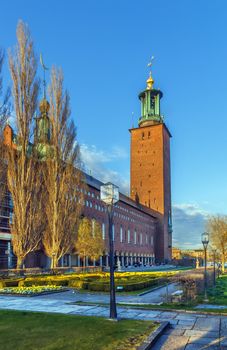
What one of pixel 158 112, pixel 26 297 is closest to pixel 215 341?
pixel 26 297

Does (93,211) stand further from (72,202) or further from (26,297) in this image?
(26,297)

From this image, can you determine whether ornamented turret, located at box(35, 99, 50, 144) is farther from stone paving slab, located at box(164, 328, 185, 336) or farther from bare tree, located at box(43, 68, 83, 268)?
stone paving slab, located at box(164, 328, 185, 336)

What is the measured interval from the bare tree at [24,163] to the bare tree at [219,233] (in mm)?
29862

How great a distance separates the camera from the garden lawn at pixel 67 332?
6.25 metres

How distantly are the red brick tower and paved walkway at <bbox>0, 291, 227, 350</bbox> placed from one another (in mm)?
73251

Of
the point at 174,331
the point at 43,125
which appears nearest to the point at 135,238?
the point at 43,125

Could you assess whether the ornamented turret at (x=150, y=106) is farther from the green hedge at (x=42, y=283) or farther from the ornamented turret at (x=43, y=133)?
the green hedge at (x=42, y=283)

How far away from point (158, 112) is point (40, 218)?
67696 mm

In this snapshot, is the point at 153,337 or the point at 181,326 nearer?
the point at 153,337

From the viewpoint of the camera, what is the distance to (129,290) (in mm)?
16906

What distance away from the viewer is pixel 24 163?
2623cm

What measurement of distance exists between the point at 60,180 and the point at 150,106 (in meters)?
64.4

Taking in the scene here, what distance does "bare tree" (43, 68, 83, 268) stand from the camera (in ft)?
95.8

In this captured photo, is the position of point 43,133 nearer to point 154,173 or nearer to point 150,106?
point 154,173
